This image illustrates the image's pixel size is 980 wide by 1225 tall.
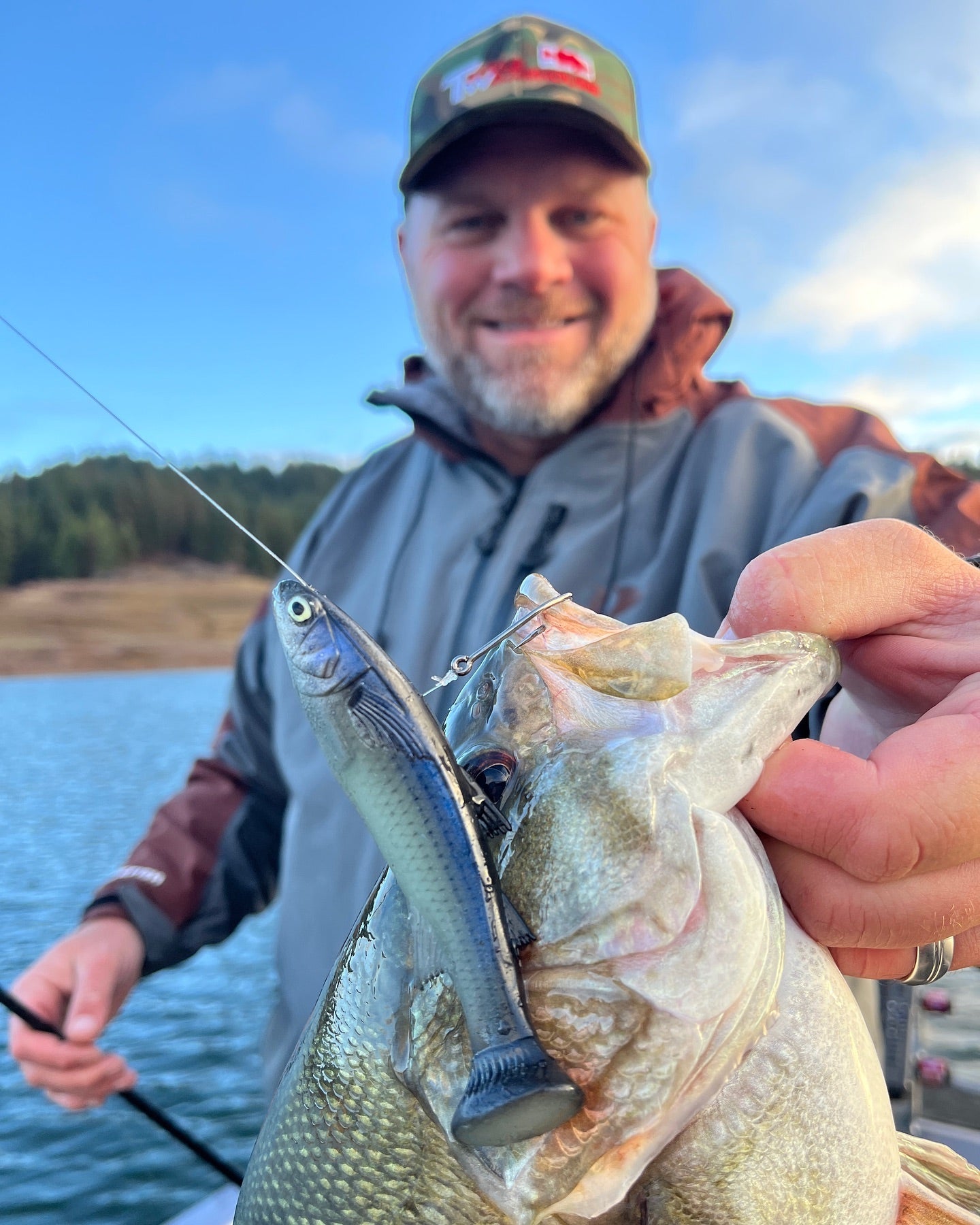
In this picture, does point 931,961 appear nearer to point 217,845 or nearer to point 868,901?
point 868,901

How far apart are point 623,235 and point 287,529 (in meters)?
28.3

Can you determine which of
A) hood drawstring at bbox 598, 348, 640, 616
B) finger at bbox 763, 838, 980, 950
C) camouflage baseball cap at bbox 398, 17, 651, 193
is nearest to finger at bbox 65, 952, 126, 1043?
hood drawstring at bbox 598, 348, 640, 616

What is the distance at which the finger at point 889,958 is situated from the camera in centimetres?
110

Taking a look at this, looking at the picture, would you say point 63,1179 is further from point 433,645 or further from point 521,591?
point 521,591

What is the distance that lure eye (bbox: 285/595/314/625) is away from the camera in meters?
0.95

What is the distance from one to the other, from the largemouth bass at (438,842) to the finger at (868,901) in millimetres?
344

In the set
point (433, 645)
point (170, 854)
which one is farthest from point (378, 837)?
point (170, 854)

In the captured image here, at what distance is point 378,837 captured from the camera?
0.90 m

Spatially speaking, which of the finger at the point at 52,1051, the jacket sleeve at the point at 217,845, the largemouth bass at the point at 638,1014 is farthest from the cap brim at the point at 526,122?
the finger at the point at 52,1051

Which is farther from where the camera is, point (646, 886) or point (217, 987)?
point (217, 987)

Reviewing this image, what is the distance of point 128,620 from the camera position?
41.4m

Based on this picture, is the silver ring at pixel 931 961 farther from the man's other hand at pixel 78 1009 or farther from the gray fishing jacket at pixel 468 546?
the man's other hand at pixel 78 1009

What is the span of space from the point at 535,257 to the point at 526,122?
0.40 metres

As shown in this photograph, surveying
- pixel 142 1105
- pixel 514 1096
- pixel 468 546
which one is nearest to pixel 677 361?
pixel 468 546
